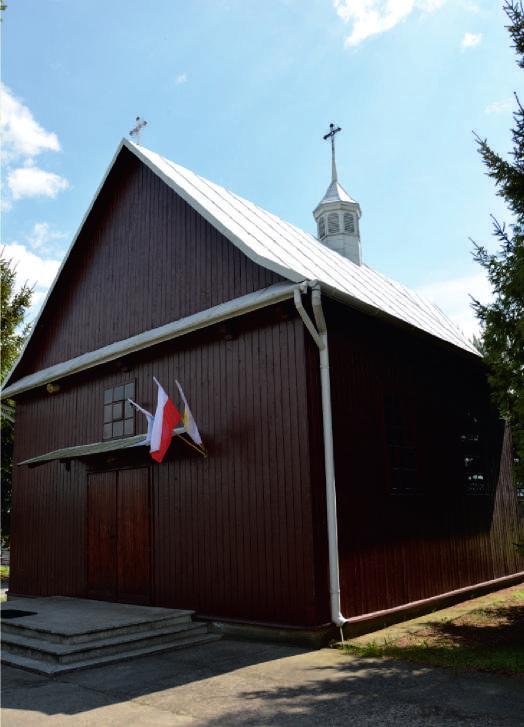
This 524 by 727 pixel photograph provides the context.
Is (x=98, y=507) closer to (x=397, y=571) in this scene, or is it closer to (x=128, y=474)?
(x=128, y=474)

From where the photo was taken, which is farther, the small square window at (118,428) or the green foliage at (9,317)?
the green foliage at (9,317)

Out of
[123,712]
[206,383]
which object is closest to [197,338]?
[206,383]

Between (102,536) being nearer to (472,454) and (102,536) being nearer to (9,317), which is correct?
(472,454)

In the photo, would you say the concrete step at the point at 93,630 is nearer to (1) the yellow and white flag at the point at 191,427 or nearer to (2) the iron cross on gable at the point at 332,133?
(1) the yellow and white flag at the point at 191,427

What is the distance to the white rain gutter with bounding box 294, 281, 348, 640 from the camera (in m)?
7.82

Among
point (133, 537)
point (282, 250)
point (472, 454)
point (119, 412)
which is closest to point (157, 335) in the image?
point (119, 412)

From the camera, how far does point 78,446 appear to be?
11.9m

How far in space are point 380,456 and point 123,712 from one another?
5.08 m

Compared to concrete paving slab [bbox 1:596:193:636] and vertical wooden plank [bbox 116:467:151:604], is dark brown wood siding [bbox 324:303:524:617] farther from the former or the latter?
vertical wooden plank [bbox 116:467:151:604]

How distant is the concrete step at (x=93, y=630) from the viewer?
7.62 metres

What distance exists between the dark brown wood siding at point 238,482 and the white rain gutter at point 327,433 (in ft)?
0.82

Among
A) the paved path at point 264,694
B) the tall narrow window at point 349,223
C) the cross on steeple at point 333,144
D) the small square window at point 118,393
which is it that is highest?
the cross on steeple at point 333,144

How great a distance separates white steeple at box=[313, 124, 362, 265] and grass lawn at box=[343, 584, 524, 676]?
8838mm

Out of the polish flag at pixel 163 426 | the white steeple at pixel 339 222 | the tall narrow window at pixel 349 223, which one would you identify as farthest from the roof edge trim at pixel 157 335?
the tall narrow window at pixel 349 223
